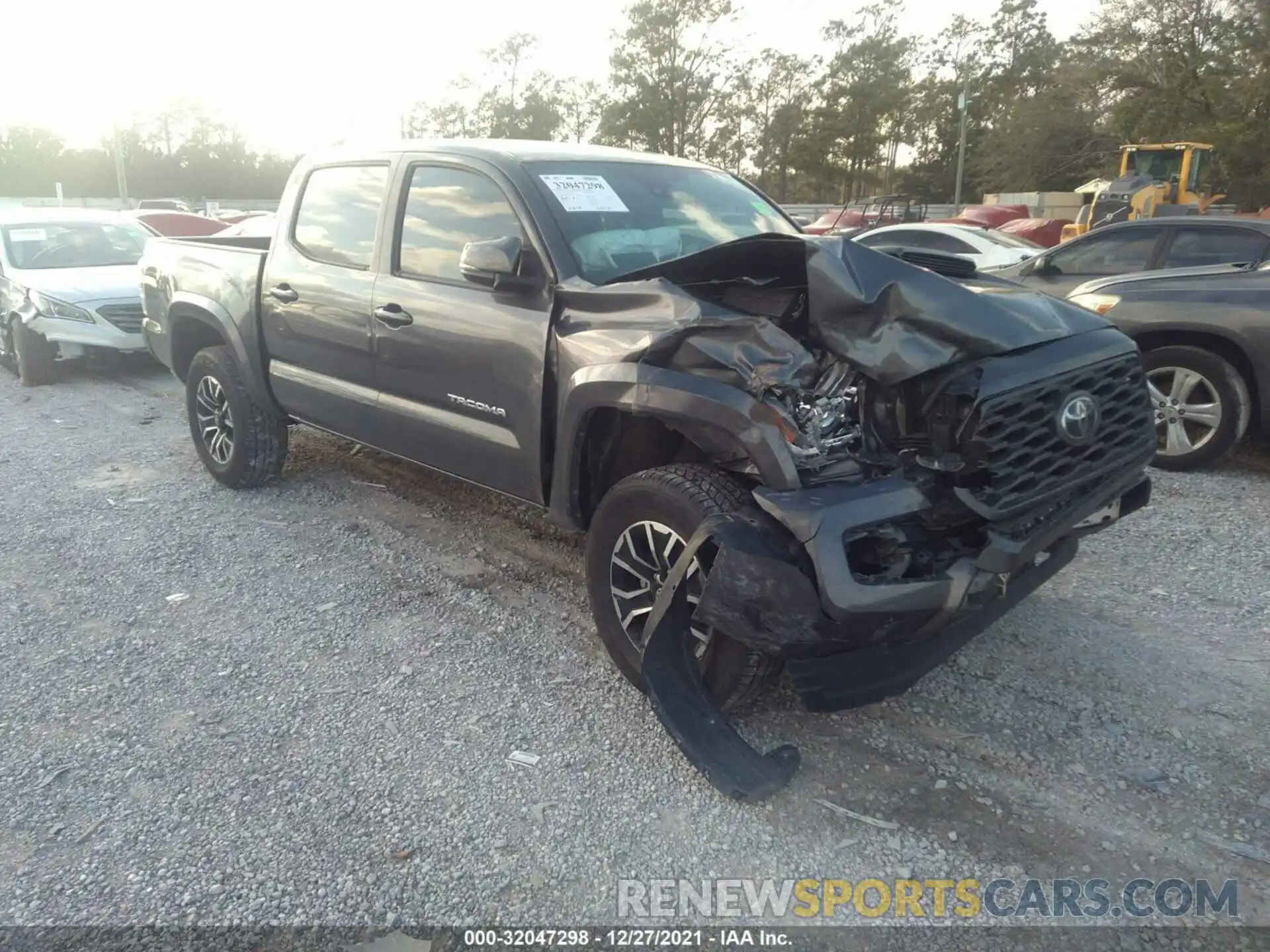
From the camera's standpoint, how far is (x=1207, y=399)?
5.72 m

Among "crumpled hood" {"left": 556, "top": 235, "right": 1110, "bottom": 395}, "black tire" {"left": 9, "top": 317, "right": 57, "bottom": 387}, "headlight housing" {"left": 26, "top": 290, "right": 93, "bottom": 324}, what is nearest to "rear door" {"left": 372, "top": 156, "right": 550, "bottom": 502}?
"crumpled hood" {"left": 556, "top": 235, "right": 1110, "bottom": 395}

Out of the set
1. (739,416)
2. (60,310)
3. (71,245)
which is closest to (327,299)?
(739,416)

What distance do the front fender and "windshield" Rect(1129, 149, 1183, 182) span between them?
2555 centimetres

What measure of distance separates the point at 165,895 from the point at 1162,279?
6.34 metres

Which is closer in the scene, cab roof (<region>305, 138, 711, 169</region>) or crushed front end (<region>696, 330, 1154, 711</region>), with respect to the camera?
crushed front end (<region>696, 330, 1154, 711</region>)

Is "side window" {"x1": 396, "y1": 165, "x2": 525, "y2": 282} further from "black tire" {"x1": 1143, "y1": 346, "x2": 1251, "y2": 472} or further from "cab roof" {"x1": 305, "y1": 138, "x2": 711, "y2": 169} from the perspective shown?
"black tire" {"x1": 1143, "y1": 346, "x2": 1251, "y2": 472}

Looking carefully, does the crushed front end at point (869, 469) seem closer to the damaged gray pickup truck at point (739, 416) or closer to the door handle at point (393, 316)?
the damaged gray pickup truck at point (739, 416)

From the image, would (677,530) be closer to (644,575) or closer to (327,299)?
(644,575)

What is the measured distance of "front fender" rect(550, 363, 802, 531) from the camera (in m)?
2.68

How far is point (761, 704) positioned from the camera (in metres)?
3.28

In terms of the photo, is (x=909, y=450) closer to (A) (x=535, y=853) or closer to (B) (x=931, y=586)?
(B) (x=931, y=586)

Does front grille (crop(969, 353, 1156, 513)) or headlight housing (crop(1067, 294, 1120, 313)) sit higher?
headlight housing (crop(1067, 294, 1120, 313))

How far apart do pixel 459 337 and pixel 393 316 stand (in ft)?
1.67

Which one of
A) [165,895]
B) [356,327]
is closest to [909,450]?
[165,895]
